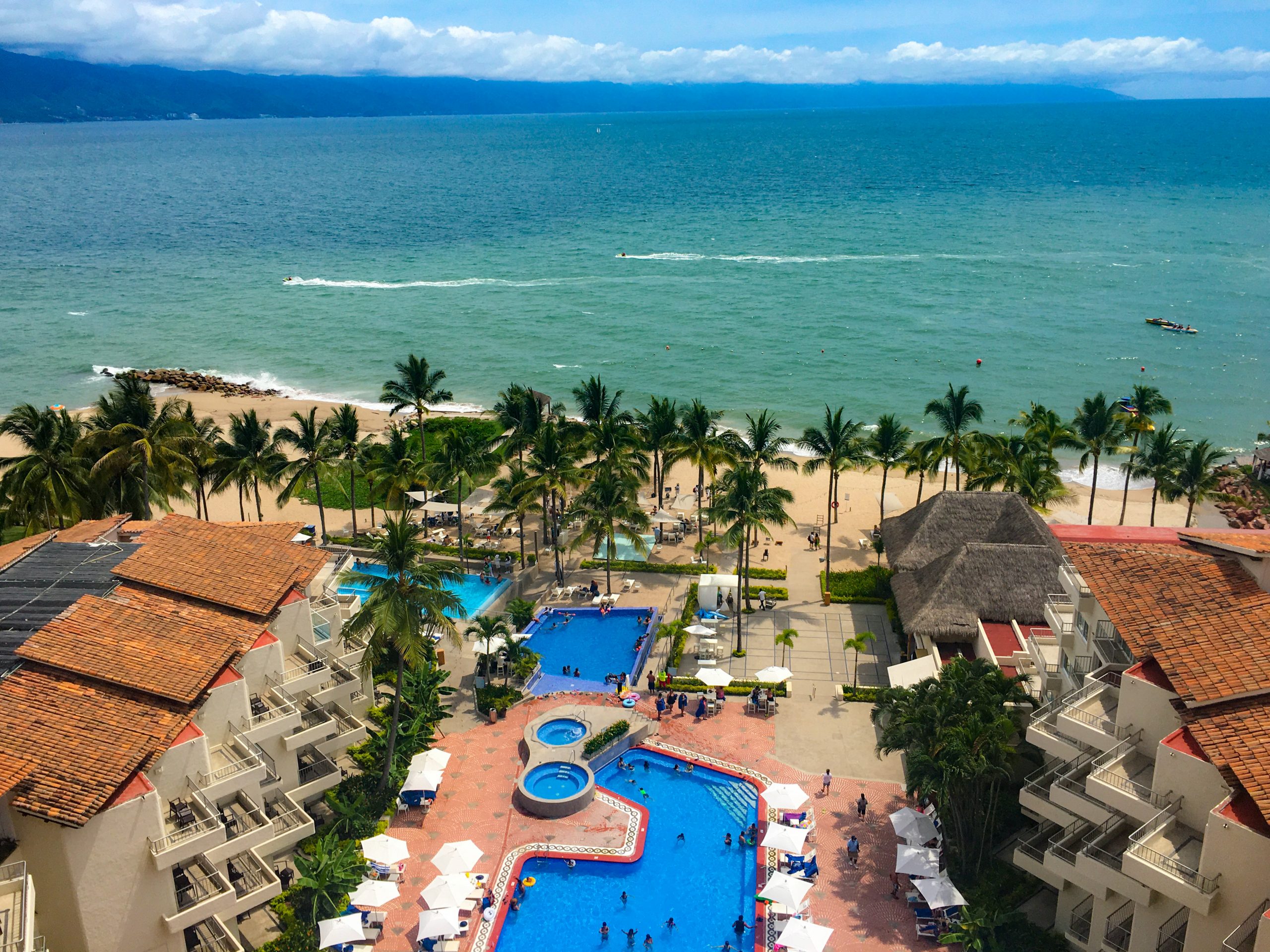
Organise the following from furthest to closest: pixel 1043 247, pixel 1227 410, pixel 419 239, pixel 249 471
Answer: pixel 419 239 → pixel 1043 247 → pixel 1227 410 → pixel 249 471

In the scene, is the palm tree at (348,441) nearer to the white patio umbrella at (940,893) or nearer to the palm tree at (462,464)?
the palm tree at (462,464)

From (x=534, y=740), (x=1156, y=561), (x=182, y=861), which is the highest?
(x=1156, y=561)

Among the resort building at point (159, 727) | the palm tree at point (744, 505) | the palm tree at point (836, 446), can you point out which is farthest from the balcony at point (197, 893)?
the palm tree at point (836, 446)

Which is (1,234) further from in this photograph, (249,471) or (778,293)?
(249,471)

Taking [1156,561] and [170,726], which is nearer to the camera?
[170,726]

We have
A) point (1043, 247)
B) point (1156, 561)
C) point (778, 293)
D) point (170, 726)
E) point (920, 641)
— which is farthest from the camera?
point (1043, 247)

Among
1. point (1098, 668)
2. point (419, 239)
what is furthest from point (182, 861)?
point (419, 239)

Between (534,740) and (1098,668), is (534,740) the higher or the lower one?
the lower one
